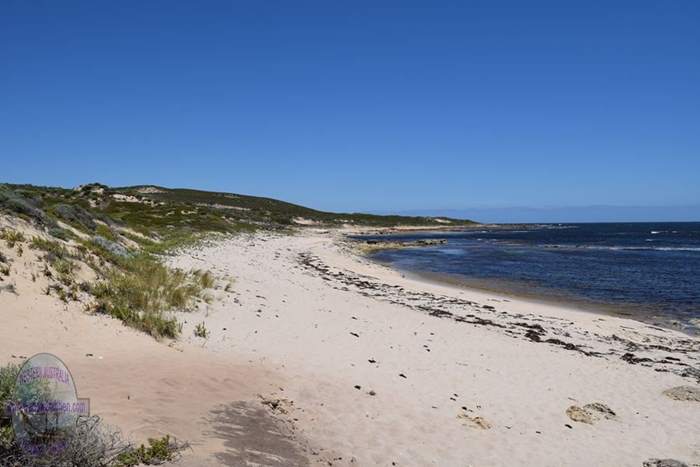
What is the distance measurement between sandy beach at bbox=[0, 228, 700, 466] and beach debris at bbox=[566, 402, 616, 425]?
32mm

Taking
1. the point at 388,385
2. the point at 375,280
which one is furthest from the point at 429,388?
the point at 375,280

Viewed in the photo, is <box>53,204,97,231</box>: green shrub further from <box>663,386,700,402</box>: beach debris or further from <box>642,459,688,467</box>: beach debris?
<box>663,386,700,402</box>: beach debris

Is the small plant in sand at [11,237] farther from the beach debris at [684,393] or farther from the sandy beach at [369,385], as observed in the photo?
the beach debris at [684,393]

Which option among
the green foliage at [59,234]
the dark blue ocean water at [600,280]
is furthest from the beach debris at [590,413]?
the green foliage at [59,234]

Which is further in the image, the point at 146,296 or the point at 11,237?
the point at 11,237

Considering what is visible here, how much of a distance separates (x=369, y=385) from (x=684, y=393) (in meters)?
6.21

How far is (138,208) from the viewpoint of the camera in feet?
190

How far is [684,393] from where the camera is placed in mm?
9344

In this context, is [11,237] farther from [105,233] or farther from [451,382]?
[105,233]

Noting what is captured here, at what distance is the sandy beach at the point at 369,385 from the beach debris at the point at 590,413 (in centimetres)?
3

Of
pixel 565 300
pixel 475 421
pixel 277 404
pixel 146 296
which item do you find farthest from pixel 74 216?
pixel 565 300

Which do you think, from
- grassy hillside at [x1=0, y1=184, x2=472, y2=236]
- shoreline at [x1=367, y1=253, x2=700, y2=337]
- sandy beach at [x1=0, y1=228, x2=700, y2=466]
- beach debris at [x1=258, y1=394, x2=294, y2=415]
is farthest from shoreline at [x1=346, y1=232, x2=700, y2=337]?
grassy hillside at [x1=0, y1=184, x2=472, y2=236]

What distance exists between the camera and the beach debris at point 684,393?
915 centimetres

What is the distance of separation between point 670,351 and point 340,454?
36.9 ft
